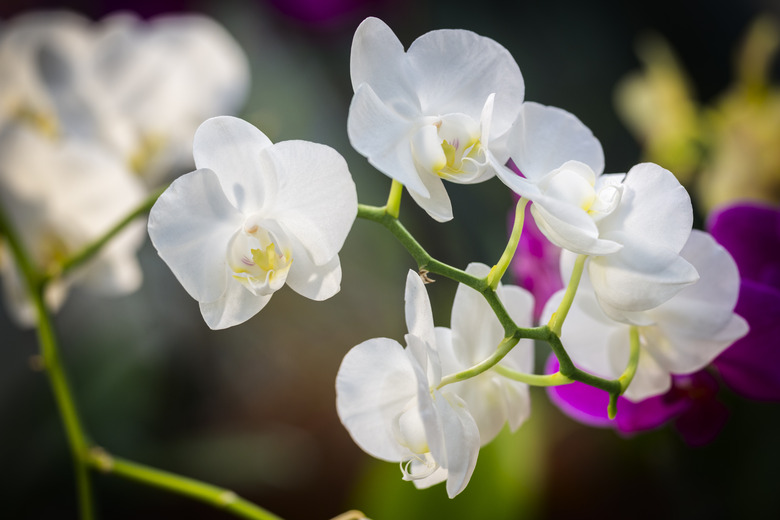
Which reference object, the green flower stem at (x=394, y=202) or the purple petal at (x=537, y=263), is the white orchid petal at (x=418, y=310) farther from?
the purple petal at (x=537, y=263)

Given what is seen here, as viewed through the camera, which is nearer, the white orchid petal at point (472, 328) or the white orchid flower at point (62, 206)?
the white orchid petal at point (472, 328)

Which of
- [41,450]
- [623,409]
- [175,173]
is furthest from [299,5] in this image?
[623,409]

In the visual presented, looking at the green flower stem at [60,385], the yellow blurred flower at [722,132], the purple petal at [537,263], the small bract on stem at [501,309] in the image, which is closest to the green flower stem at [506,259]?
the small bract on stem at [501,309]

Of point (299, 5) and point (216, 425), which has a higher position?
point (299, 5)

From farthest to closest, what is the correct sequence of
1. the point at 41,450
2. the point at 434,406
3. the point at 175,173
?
the point at 41,450
the point at 175,173
the point at 434,406

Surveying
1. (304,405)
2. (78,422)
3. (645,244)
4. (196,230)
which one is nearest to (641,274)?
(645,244)

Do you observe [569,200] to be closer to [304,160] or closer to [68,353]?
[304,160]

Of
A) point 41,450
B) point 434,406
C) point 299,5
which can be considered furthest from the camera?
point 299,5

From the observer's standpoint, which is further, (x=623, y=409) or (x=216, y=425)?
(x=216, y=425)
